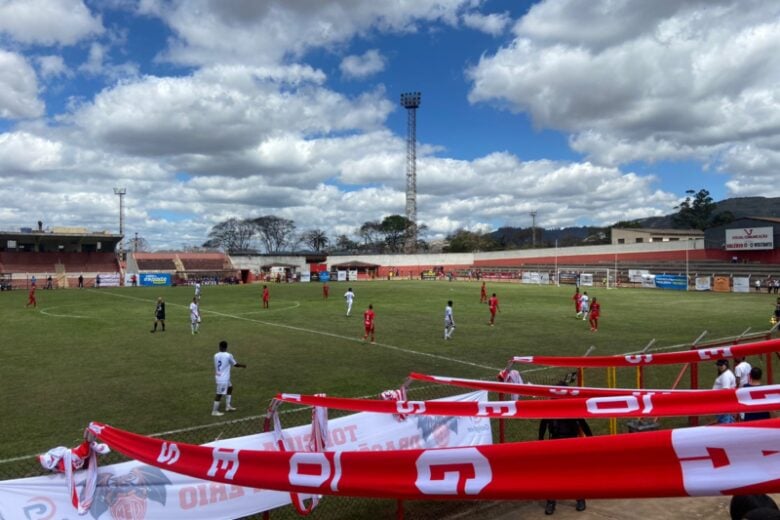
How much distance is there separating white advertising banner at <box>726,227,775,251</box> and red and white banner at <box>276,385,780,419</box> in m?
69.6

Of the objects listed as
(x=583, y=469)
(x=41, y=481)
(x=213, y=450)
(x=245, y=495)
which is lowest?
(x=245, y=495)

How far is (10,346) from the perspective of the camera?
71.1ft

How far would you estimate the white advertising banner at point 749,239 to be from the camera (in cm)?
6158

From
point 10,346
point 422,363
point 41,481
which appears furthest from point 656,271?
point 41,481

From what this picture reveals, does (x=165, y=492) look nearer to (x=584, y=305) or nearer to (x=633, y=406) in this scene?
(x=633, y=406)

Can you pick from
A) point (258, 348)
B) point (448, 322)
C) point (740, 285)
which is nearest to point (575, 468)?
point (258, 348)

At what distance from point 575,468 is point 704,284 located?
2381 inches

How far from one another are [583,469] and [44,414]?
13.2 meters

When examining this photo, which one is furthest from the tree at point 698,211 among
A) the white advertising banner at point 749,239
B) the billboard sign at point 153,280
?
the billboard sign at point 153,280

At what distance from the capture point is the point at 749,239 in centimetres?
6325

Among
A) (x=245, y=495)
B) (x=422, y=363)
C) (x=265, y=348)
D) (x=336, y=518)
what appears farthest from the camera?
(x=265, y=348)

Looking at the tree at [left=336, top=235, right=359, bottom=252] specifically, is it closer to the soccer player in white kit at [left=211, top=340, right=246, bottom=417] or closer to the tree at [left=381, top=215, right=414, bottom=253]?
the tree at [left=381, top=215, right=414, bottom=253]

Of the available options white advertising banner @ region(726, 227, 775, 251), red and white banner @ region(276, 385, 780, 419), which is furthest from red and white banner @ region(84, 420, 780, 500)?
white advertising banner @ region(726, 227, 775, 251)

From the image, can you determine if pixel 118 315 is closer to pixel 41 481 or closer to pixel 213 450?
pixel 41 481
